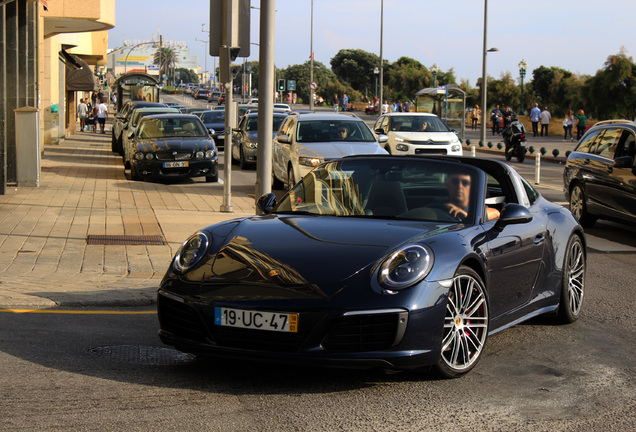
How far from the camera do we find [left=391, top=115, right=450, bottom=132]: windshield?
24.1 m

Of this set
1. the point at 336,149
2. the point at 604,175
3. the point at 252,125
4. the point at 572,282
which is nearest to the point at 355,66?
the point at 252,125

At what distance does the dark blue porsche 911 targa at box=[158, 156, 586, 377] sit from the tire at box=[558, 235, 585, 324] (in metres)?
0.15

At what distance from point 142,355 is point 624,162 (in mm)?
8628

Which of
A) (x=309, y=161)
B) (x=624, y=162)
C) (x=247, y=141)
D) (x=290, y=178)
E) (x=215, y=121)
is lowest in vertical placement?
(x=290, y=178)

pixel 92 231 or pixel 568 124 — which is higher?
pixel 568 124

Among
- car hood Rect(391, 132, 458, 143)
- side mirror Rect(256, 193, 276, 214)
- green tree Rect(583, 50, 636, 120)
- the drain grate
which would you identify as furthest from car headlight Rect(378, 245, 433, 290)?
green tree Rect(583, 50, 636, 120)

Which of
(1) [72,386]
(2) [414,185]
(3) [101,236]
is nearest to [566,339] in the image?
(2) [414,185]

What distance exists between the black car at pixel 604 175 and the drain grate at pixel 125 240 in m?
6.53

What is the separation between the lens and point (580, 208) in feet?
45.4

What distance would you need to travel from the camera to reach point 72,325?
21.9 ft

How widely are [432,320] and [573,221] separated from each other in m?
2.82

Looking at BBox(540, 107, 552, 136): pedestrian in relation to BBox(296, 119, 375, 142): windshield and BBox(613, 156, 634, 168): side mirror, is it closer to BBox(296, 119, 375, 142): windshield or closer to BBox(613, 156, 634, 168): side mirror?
BBox(296, 119, 375, 142): windshield

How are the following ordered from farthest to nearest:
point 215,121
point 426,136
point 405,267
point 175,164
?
point 215,121 → point 426,136 → point 175,164 → point 405,267

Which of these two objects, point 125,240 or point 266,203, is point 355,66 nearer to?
point 125,240
